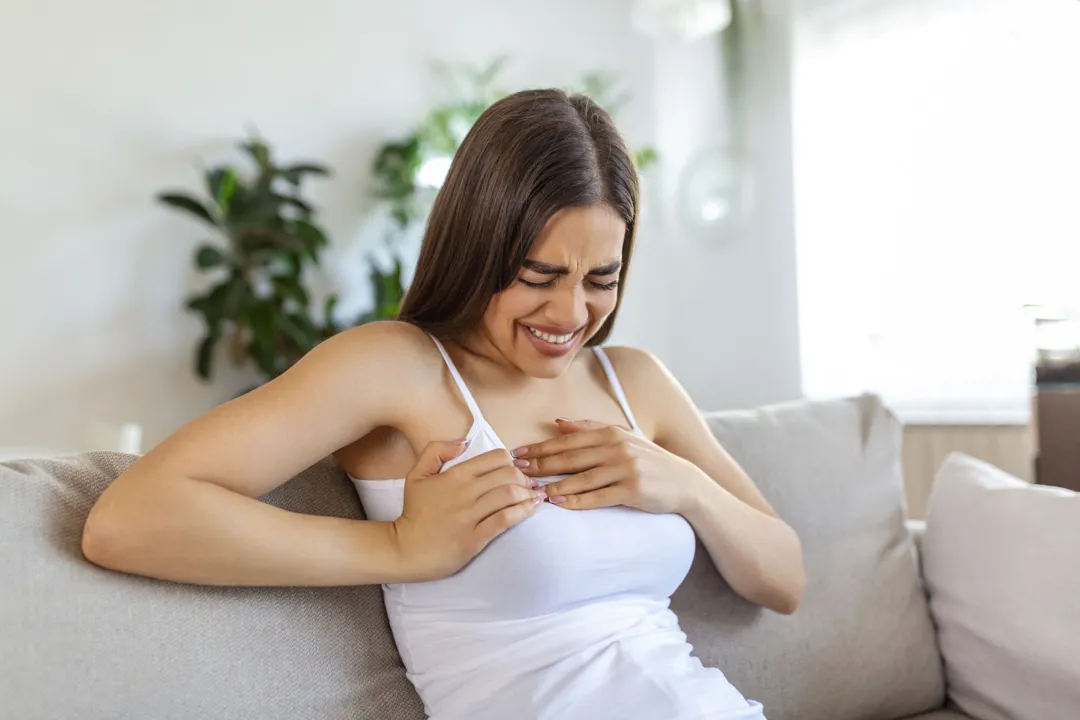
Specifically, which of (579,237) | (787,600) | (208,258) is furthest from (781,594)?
(208,258)

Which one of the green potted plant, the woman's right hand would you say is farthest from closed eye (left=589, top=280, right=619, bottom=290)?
the green potted plant

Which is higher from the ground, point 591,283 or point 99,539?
point 591,283

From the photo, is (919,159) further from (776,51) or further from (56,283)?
(56,283)

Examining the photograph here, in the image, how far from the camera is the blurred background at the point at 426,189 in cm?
324

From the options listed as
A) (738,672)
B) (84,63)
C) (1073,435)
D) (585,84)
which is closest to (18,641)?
(738,672)

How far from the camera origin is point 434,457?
1.17 metres

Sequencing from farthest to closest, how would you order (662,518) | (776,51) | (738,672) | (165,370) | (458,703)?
1. (776,51)
2. (165,370)
3. (738,672)
4. (662,518)
5. (458,703)

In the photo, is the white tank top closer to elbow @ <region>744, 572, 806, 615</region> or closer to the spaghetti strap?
the spaghetti strap

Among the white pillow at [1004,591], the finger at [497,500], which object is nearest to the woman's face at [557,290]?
the finger at [497,500]

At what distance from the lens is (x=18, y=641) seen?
97cm

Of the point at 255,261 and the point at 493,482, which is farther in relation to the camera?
the point at 255,261

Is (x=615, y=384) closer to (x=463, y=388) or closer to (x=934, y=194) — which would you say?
(x=463, y=388)

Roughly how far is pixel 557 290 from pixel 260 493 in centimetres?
43

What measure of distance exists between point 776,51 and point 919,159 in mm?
927
